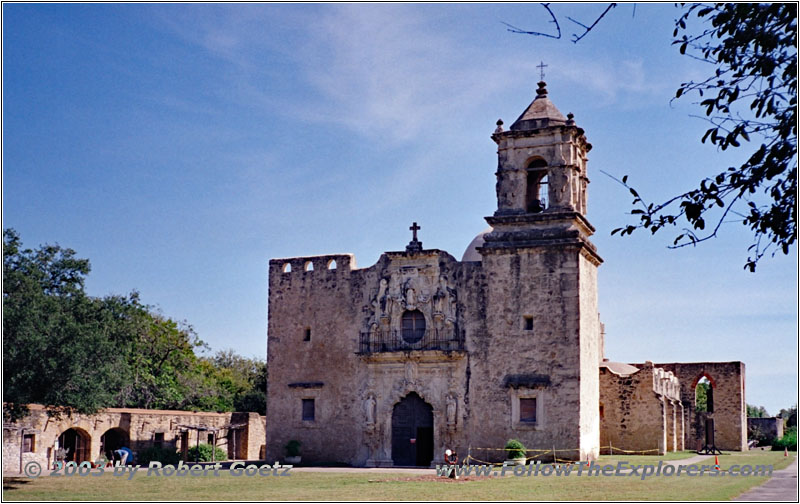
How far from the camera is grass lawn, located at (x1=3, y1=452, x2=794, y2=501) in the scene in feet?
62.9

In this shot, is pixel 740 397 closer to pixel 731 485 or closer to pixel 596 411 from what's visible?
pixel 596 411

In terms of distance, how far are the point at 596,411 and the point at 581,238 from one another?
19.1 ft

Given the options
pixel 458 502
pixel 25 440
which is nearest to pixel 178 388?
pixel 25 440

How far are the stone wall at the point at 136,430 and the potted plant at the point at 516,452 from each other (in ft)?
39.8

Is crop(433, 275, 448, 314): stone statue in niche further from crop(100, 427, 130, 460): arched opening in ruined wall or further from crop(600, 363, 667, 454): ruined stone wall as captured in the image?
crop(100, 427, 130, 460): arched opening in ruined wall

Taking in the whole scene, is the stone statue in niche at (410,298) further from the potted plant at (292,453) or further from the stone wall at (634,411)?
the stone wall at (634,411)

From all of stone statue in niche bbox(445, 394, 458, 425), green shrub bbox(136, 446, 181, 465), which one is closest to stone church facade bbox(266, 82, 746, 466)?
stone statue in niche bbox(445, 394, 458, 425)

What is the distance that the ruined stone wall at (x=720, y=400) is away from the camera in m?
40.9

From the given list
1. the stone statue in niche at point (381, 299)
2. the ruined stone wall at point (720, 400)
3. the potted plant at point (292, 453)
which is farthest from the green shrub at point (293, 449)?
the ruined stone wall at point (720, 400)

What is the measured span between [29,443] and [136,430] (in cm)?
493

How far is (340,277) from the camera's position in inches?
1264

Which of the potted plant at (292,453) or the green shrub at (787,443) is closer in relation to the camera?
the potted plant at (292,453)

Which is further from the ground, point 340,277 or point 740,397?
point 340,277

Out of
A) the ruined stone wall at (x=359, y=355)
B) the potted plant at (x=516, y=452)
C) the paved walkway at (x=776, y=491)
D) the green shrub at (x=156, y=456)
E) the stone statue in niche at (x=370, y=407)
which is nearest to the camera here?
the paved walkway at (x=776, y=491)
